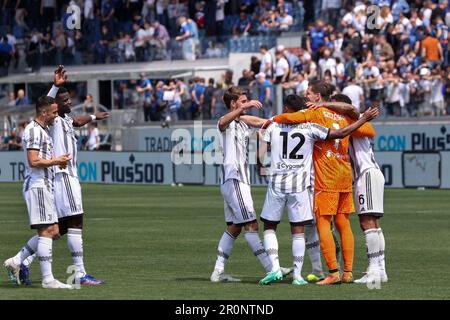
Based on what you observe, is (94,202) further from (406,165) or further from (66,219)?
(66,219)

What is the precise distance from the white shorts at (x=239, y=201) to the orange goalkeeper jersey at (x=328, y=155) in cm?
95

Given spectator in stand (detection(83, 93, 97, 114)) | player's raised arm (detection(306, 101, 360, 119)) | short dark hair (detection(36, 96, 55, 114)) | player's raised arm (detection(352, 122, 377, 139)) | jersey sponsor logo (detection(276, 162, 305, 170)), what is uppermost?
short dark hair (detection(36, 96, 55, 114))

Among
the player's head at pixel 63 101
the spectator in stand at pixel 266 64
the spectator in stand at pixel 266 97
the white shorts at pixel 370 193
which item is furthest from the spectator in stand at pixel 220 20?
the white shorts at pixel 370 193

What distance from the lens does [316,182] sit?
592 inches

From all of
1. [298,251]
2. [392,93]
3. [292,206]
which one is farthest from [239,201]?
[392,93]

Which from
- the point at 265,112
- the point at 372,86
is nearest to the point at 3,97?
the point at 265,112

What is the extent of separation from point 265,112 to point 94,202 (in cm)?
856

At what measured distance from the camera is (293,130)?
1496 cm

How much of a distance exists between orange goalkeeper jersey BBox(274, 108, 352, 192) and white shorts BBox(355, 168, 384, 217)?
0.26 metres

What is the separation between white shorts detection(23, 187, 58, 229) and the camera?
14602mm

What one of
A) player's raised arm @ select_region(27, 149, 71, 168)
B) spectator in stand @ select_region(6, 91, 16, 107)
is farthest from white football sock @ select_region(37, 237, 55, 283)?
spectator in stand @ select_region(6, 91, 16, 107)

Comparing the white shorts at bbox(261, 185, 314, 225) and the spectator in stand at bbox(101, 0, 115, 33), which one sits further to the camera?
the spectator in stand at bbox(101, 0, 115, 33)

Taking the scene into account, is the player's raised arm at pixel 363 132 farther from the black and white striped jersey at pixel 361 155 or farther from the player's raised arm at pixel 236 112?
the player's raised arm at pixel 236 112

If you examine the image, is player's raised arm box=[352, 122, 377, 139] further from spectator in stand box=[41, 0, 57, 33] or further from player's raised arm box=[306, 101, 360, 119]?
spectator in stand box=[41, 0, 57, 33]
